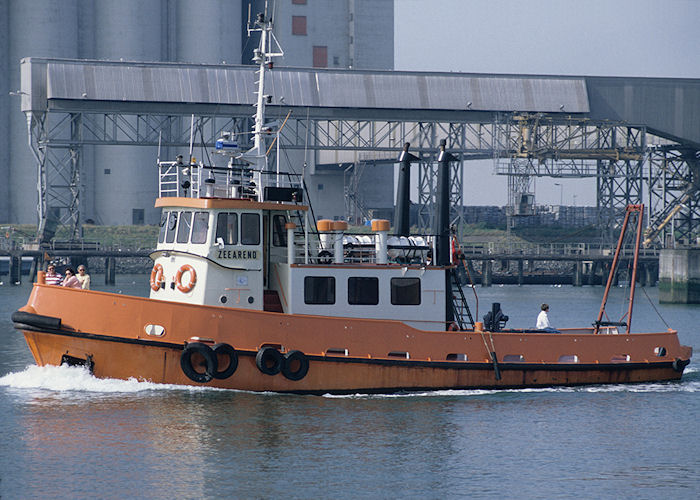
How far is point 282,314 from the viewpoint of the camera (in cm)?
2028

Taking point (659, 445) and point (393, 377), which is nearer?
point (659, 445)

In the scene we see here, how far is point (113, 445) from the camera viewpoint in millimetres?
17375

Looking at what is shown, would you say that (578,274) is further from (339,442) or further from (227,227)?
(339,442)

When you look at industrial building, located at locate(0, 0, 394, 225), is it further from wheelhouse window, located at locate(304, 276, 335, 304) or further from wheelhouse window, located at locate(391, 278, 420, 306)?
wheelhouse window, located at locate(304, 276, 335, 304)

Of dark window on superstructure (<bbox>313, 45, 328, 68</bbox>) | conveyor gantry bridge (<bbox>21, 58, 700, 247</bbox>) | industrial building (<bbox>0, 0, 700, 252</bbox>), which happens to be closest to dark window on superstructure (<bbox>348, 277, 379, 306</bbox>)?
industrial building (<bbox>0, 0, 700, 252</bbox>)

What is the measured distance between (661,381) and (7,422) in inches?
558

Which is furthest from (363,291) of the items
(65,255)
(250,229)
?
(65,255)

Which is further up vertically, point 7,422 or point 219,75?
point 219,75

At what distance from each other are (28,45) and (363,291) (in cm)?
5505

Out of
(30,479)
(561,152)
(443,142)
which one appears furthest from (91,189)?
(30,479)

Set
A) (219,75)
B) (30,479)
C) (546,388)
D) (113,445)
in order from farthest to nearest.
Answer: (219,75) < (546,388) < (113,445) < (30,479)

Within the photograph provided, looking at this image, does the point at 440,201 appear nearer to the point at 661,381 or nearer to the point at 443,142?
the point at 443,142

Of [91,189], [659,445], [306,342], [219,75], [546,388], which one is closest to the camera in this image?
[659,445]

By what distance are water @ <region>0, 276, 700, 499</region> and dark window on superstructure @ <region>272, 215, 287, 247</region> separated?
324 cm
